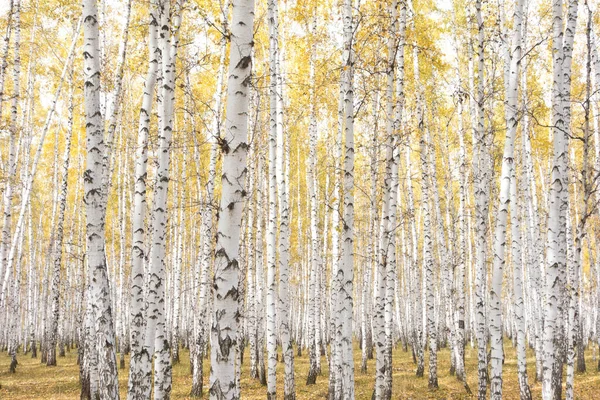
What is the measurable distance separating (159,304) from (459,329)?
30.7 ft

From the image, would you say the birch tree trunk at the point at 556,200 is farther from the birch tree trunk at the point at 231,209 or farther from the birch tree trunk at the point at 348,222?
the birch tree trunk at the point at 231,209

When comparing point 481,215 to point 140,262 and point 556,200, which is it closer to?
point 556,200

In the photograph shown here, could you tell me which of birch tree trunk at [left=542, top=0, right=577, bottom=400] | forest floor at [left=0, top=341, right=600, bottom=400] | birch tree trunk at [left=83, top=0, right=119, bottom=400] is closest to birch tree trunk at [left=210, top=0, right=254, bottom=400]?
birch tree trunk at [left=83, top=0, right=119, bottom=400]

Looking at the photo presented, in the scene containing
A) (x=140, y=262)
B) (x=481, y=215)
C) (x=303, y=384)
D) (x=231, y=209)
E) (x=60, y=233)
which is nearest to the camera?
(x=231, y=209)

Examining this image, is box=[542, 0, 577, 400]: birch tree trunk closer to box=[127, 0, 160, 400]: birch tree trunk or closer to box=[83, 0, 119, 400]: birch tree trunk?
box=[127, 0, 160, 400]: birch tree trunk

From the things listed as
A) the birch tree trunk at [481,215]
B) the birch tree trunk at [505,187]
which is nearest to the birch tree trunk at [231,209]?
the birch tree trunk at [505,187]

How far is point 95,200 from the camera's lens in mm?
5262

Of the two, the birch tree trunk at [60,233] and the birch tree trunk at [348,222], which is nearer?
A: the birch tree trunk at [348,222]

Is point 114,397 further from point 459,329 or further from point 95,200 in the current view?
point 459,329

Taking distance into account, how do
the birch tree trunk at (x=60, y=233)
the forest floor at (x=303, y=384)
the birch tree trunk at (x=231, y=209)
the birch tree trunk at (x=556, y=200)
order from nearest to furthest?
the birch tree trunk at (x=231, y=209) → the birch tree trunk at (x=556, y=200) → the birch tree trunk at (x=60, y=233) → the forest floor at (x=303, y=384)

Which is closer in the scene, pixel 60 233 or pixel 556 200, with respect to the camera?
pixel 556 200

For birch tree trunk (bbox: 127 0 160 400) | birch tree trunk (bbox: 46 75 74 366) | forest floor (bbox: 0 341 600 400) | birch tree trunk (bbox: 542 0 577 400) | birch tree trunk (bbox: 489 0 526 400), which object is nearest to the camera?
birch tree trunk (bbox: 127 0 160 400)

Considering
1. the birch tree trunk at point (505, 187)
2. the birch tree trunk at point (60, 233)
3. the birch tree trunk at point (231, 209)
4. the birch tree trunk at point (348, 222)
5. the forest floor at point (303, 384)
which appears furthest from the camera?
the forest floor at point (303, 384)

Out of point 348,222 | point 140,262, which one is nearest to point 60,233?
point 140,262
